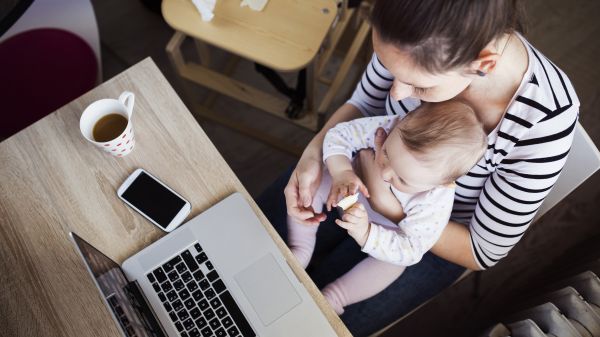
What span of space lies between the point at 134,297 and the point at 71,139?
0.39 m

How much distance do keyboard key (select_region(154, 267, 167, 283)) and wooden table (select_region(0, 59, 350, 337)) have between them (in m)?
0.06

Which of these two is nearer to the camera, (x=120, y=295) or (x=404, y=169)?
(x=120, y=295)

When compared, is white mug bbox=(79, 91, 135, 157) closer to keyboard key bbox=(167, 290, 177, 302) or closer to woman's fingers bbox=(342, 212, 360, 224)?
keyboard key bbox=(167, 290, 177, 302)

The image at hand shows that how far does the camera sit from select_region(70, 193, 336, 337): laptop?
81cm

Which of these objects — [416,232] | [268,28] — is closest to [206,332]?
[416,232]

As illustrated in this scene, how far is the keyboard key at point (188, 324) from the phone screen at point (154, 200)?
0.64 feet

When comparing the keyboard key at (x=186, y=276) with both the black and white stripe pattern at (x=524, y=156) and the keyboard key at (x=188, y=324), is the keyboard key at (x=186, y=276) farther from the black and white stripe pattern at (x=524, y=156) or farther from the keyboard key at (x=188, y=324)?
the black and white stripe pattern at (x=524, y=156)

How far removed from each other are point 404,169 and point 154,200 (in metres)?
0.53

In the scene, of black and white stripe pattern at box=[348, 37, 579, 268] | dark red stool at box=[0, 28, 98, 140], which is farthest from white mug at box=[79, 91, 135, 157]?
black and white stripe pattern at box=[348, 37, 579, 268]

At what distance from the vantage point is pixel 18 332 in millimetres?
800

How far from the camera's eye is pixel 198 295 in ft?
2.75

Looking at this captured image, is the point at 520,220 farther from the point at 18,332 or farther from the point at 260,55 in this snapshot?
the point at 18,332

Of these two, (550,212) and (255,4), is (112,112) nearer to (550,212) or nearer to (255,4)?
(255,4)

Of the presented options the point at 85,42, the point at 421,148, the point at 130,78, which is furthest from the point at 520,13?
the point at 85,42
